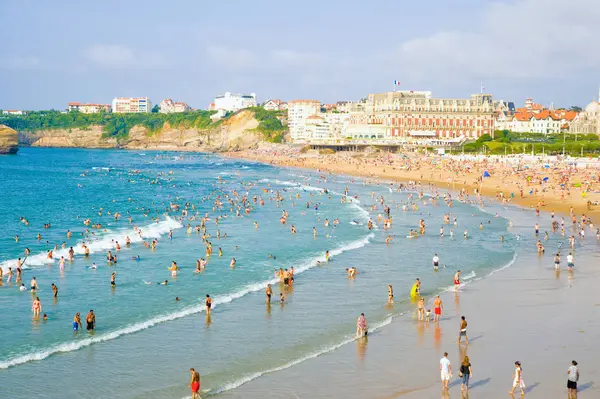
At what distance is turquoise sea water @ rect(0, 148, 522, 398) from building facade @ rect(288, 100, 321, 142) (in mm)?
113883

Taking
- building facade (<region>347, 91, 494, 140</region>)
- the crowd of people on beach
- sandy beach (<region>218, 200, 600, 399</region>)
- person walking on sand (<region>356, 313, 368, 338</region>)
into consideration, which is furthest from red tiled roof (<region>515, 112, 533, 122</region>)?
person walking on sand (<region>356, 313, 368, 338</region>)

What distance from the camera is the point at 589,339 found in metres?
18.2

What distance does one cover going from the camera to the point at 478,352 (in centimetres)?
1731

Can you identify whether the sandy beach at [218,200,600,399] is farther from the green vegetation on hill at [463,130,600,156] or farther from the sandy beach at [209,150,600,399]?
the green vegetation on hill at [463,130,600,156]

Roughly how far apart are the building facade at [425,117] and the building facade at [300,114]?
21778mm

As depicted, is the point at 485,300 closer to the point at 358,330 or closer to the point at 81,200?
the point at 358,330

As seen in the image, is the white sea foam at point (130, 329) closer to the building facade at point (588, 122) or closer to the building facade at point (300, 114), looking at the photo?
the building facade at point (588, 122)

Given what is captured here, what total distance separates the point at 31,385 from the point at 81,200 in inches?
1788

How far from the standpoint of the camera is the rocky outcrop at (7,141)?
15238 cm

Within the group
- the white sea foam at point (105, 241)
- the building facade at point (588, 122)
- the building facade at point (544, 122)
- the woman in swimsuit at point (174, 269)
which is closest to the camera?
the woman in swimsuit at point (174, 269)

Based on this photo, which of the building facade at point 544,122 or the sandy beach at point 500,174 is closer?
the sandy beach at point 500,174

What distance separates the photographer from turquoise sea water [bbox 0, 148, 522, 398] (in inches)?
653

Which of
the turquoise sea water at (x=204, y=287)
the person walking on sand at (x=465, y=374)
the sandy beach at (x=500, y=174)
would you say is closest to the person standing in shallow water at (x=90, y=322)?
the turquoise sea water at (x=204, y=287)

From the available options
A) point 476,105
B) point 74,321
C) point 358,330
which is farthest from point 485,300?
point 476,105
